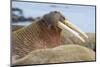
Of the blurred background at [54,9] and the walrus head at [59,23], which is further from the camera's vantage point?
the walrus head at [59,23]

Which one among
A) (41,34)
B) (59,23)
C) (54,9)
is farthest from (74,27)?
(41,34)

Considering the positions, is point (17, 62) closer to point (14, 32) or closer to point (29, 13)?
point (14, 32)

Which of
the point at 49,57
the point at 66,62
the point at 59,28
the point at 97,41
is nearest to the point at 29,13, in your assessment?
the point at 59,28

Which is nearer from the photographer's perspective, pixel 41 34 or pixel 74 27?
pixel 41 34

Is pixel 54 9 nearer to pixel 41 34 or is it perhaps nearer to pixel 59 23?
pixel 59 23

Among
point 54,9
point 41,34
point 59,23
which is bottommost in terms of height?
point 41,34
